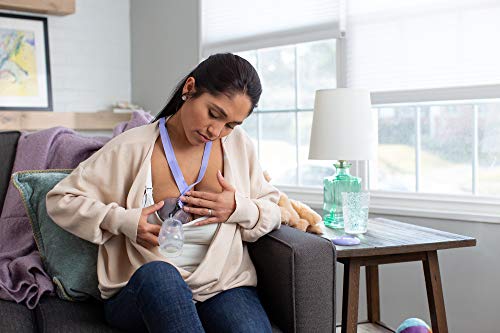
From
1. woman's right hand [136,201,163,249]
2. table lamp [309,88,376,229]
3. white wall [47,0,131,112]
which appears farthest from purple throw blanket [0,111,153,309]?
white wall [47,0,131,112]

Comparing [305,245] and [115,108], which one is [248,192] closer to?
[305,245]

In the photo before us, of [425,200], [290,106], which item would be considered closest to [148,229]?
[425,200]

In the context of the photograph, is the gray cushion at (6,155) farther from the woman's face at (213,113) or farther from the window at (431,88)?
the window at (431,88)

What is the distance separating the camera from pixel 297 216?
2.02 m

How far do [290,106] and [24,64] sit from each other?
1.63 m

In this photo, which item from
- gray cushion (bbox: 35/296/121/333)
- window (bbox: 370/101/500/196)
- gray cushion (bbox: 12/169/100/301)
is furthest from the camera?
window (bbox: 370/101/500/196)

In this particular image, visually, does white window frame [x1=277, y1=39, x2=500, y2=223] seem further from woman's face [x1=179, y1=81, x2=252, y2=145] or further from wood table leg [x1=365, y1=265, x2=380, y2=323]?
woman's face [x1=179, y1=81, x2=252, y2=145]

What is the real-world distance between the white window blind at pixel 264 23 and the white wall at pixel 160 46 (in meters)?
0.14

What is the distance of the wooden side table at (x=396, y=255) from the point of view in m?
1.94

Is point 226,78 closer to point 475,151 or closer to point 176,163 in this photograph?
point 176,163

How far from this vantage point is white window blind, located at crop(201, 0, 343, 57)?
2934 millimetres

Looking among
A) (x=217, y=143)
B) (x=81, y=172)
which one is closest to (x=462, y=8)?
(x=217, y=143)

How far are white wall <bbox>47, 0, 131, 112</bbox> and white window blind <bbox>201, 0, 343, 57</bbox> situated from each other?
80cm

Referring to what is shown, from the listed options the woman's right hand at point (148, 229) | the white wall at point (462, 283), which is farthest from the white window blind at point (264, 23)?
→ the woman's right hand at point (148, 229)
